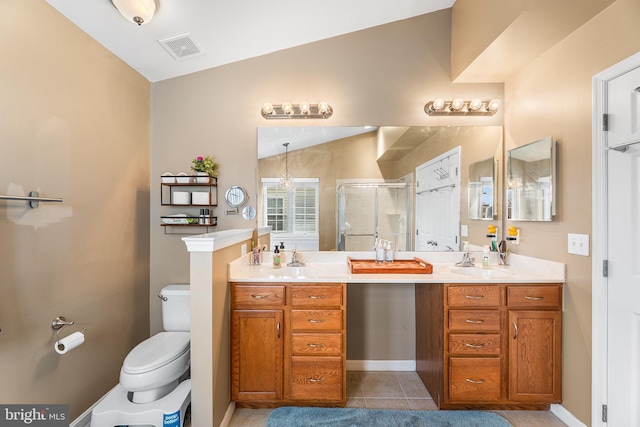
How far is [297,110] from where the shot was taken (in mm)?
2580

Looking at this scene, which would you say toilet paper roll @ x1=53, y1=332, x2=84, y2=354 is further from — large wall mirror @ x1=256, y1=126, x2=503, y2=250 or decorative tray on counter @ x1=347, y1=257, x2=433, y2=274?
decorative tray on counter @ x1=347, y1=257, x2=433, y2=274

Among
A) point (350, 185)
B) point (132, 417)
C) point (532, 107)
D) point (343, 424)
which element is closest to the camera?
point (132, 417)

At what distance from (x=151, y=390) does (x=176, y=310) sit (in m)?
0.60

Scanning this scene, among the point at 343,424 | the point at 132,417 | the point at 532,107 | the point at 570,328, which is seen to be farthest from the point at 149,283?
the point at 532,107

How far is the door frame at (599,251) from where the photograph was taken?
1697 millimetres

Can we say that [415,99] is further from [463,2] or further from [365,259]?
[365,259]

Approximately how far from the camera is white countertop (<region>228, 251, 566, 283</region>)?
201 centimetres

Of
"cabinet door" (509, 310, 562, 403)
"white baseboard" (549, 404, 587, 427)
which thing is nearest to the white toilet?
"cabinet door" (509, 310, 562, 403)

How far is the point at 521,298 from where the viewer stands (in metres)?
2.01

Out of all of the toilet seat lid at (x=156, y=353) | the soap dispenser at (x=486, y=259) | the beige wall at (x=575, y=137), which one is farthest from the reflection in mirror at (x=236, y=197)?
the beige wall at (x=575, y=137)

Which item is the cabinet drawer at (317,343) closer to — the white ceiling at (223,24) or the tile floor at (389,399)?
the tile floor at (389,399)

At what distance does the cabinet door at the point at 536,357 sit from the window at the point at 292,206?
5.29 ft

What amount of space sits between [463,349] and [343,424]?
908 mm

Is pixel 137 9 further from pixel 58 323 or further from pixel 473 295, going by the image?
pixel 473 295
